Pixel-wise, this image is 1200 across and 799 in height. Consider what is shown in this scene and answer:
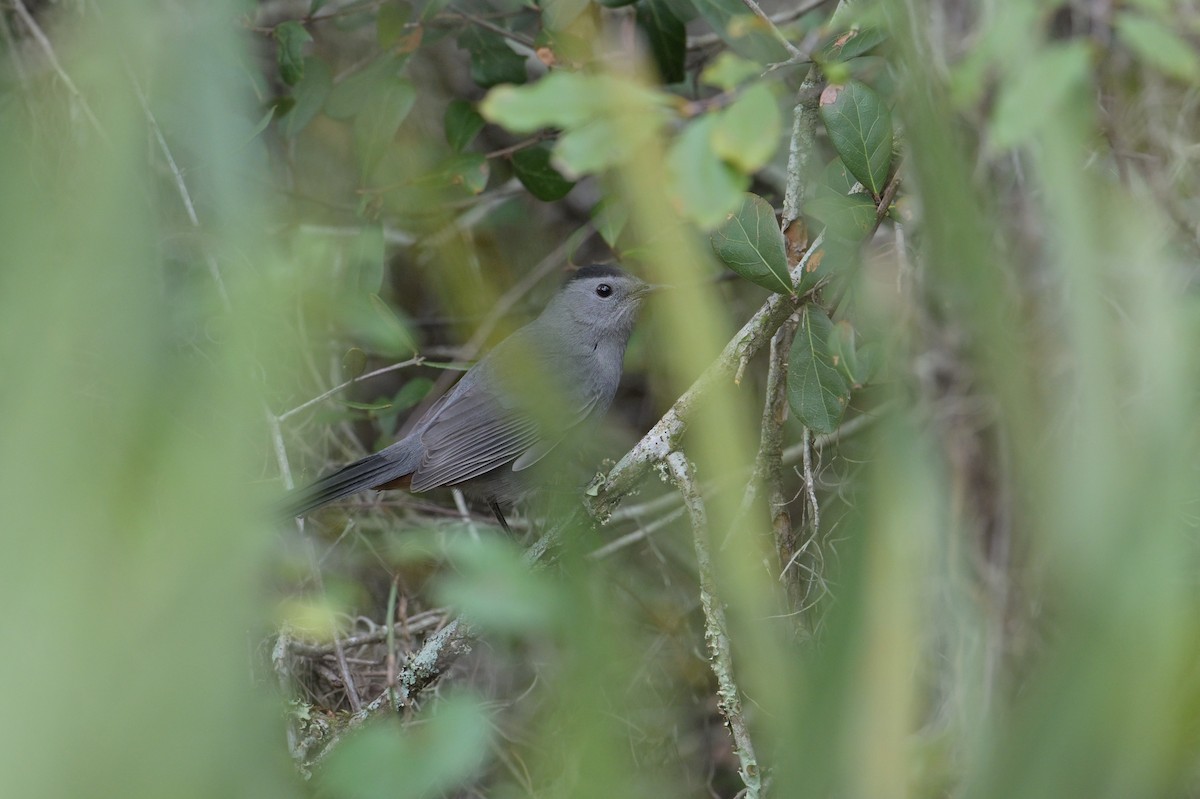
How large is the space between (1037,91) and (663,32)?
7.99 feet

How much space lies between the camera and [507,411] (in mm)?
4055

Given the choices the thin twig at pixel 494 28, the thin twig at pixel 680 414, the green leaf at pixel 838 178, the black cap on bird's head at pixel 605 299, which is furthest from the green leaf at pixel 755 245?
the black cap on bird's head at pixel 605 299

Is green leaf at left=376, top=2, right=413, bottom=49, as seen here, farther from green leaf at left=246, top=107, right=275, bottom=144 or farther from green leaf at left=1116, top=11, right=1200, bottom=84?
green leaf at left=1116, top=11, right=1200, bottom=84

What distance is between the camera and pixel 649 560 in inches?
161

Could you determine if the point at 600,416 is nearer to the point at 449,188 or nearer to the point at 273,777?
the point at 449,188

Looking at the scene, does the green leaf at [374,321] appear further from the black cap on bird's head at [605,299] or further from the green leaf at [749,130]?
the green leaf at [749,130]

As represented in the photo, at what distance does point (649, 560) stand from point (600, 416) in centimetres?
63

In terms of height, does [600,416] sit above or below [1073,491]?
below

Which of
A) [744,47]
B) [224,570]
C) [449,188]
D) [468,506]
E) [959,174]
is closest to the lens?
[224,570]

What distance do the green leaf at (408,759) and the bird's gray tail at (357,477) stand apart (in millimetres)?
2251

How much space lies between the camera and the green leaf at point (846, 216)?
2.51 m

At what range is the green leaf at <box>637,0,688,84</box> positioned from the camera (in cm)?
355

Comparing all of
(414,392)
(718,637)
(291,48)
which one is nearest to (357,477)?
(414,392)

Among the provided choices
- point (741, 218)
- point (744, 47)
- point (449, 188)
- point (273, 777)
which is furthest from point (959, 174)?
point (449, 188)
